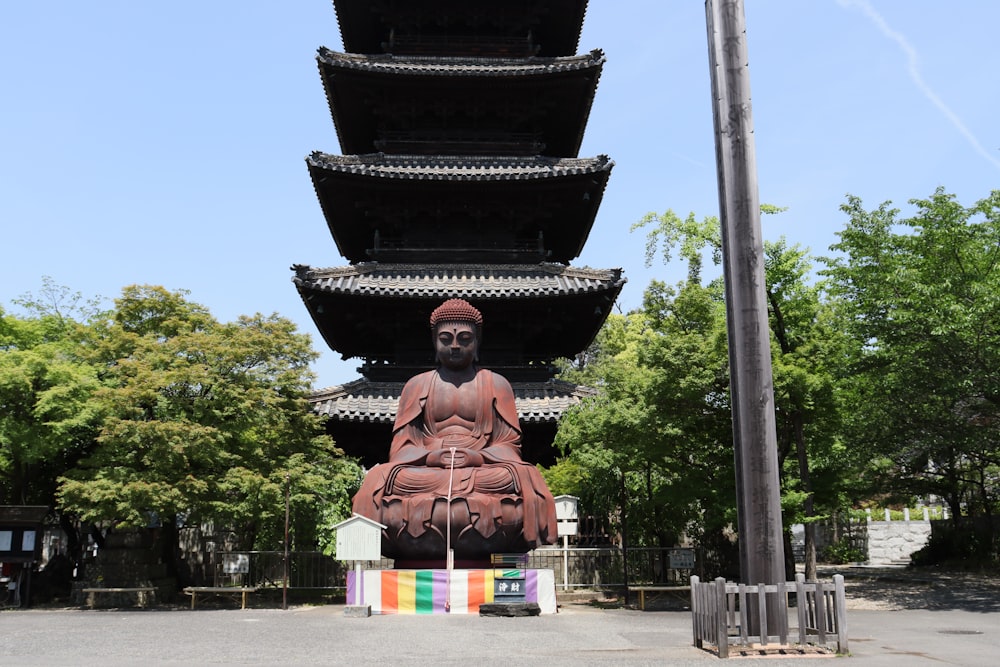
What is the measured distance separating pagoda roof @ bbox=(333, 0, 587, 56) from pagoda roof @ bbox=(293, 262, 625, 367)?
677 cm

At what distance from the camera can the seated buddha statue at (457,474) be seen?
14.1m

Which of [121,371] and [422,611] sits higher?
[121,371]

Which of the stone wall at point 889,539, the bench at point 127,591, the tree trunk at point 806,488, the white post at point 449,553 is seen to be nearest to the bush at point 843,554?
the stone wall at point 889,539

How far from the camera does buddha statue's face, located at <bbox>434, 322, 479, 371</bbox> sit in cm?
1565

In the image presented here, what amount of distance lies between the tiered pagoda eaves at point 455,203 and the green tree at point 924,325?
5129 millimetres

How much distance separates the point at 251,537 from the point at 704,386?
12.5m

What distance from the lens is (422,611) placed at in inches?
514

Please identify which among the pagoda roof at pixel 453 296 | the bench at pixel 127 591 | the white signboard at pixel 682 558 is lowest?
the bench at pixel 127 591

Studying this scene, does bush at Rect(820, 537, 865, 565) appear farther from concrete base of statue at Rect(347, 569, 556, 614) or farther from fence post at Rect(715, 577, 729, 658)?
fence post at Rect(715, 577, 729, 658)

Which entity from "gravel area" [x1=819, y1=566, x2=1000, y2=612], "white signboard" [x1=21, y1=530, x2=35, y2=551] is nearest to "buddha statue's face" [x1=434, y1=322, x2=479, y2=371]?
"gravel area" [x1=819, y1=566, x2=1000, y2=612]

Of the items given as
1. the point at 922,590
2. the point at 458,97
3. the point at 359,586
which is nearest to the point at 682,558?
the point at 359,586

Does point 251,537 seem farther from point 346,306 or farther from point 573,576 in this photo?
point 573,576

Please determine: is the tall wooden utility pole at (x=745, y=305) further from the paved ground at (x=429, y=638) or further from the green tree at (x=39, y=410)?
the green tree at (x=39, y=410)

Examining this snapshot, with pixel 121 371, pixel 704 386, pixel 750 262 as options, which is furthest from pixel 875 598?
pixel 121 371
